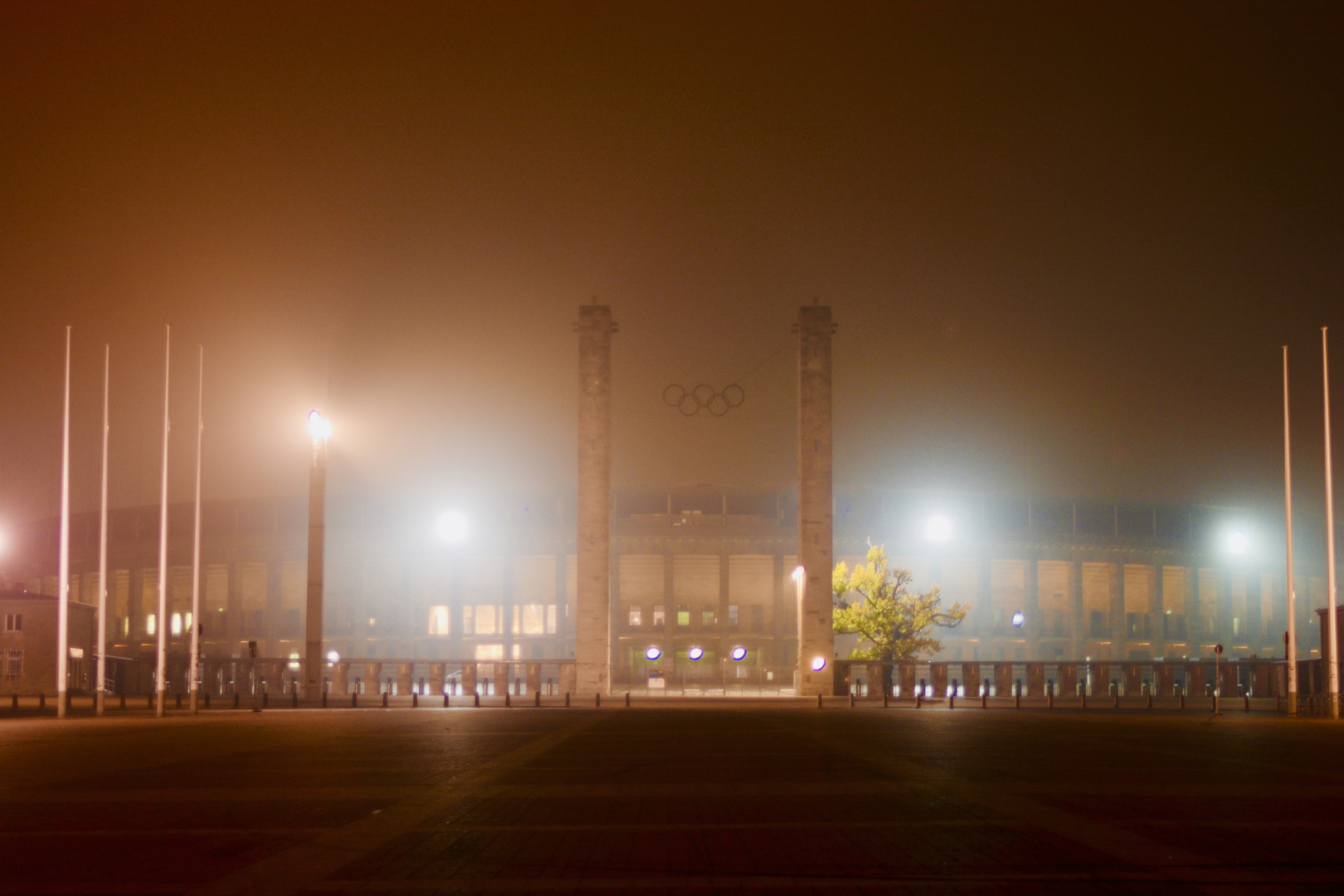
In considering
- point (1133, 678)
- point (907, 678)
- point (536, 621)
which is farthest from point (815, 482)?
point (536, 621)

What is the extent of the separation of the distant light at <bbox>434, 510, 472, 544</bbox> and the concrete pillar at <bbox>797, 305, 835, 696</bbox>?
2712cm

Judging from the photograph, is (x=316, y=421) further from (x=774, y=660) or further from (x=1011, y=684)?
(x=774, y=660)

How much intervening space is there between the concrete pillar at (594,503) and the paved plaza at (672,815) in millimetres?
36033

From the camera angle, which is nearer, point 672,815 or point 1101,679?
point 672,815

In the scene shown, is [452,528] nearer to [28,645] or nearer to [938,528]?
[28,645]

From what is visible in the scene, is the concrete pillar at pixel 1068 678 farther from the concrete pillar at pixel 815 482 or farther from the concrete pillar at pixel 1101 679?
the concrete pillar at pixel 815 482

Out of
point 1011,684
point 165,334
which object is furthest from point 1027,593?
point 165,334

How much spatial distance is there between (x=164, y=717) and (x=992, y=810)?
32.9 meters

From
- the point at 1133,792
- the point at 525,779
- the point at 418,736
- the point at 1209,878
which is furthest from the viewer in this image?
the point at 418,736

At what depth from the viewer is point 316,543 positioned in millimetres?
47812

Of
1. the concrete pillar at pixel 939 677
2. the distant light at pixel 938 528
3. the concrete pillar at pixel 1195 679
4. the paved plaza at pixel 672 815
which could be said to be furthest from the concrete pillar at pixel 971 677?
the paved plaza at pixel 672 815

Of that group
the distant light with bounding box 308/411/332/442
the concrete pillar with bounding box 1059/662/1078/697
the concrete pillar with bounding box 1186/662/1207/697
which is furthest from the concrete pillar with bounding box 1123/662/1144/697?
the distant light with bounding box 308/411/332/442

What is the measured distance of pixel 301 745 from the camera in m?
26.9

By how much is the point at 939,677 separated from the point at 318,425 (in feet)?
109
